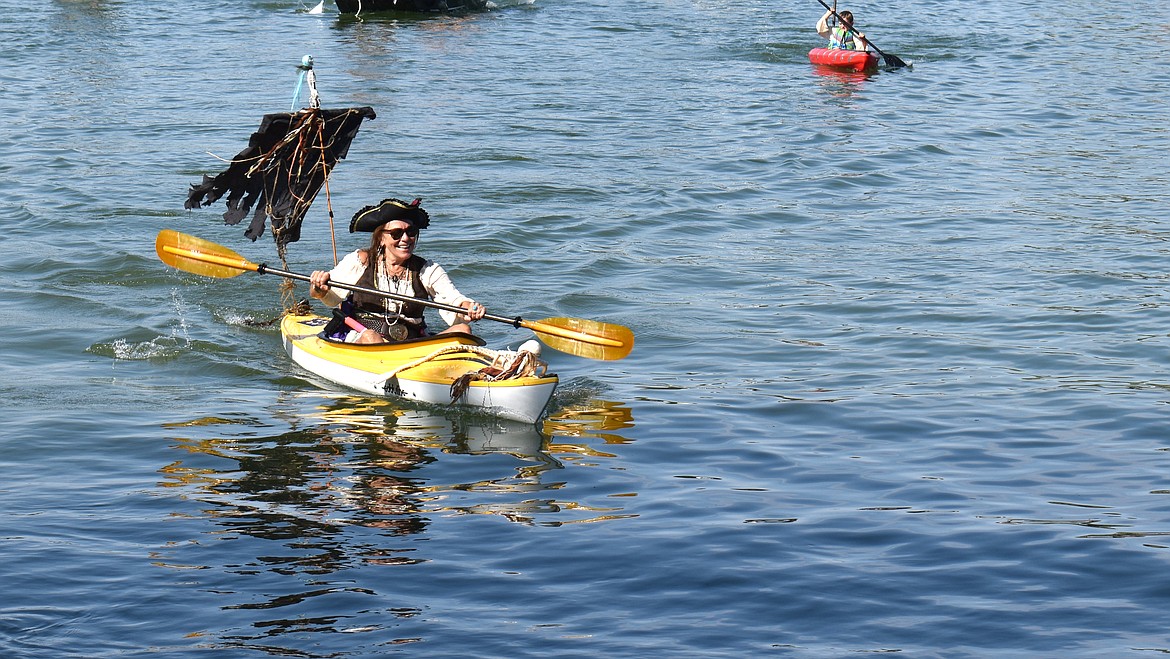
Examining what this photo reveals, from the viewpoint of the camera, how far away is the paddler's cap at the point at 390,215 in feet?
33.6

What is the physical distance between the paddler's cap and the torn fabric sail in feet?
4.74

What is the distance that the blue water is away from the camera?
6914 mm

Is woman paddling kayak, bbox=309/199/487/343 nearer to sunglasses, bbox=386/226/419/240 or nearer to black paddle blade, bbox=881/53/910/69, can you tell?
sunglasses, bbox=386/226/419/240

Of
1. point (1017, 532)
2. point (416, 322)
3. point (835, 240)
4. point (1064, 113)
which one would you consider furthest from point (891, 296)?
point (1064, 113)

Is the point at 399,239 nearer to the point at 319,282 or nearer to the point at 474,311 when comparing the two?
Result: the point at 319,282

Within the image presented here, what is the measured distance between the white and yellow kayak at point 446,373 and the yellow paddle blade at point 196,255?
109 centimetres

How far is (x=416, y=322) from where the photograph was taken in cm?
1095

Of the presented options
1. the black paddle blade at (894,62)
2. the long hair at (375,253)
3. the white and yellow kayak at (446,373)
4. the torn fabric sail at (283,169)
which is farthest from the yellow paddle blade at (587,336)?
the black paddle blade at (894,62)

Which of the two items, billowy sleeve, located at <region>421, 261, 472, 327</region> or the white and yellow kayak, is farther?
billowy sleeve, located at <region>421, 261, 472, 327</region>

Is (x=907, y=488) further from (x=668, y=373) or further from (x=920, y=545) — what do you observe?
(x=668, y=373)

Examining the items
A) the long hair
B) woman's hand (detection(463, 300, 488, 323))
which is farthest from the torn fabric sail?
woman's hand (detection(463, 300, 488, 323))

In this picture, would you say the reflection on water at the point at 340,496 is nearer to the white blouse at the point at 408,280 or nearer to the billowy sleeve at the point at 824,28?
the white blouse at the point at 408,280

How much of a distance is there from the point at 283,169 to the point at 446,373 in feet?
9.46

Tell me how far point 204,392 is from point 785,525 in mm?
4939
